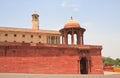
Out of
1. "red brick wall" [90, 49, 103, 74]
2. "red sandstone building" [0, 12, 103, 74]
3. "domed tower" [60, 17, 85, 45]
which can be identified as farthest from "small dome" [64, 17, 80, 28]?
"red brick wall" [90, 49, 103, 74]

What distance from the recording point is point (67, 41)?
1204 inches

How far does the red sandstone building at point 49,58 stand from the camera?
2427cm

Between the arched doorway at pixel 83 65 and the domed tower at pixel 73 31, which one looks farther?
the domed tower at pixel 73 31

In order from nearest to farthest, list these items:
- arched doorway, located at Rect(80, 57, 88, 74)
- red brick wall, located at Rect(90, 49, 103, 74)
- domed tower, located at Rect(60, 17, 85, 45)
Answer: red brick wall, located at Rect(90, 49, 103, 74) → arched doorway, located at Rect(80, 57, 88, 74) → domed tower, located at Rect(60, 17, 85, 45)

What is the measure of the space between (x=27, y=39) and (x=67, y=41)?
17.6m

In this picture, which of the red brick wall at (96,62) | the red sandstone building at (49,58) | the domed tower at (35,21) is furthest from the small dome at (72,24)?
the domed tower at (35,21)

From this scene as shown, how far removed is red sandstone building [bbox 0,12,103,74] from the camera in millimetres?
24266

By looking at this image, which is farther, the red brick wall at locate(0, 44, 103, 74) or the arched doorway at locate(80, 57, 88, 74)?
the arched doorway at locate(80, 57, 88, 74)

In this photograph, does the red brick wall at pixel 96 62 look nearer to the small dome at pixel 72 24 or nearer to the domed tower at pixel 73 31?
the domed tower at pixel 73 31

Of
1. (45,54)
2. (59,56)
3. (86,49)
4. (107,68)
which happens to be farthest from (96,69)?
(107,68)

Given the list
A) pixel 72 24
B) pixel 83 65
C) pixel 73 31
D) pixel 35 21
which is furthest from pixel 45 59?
pixel 35 21

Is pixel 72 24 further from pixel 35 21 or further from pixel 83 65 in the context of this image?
pixel 35 21

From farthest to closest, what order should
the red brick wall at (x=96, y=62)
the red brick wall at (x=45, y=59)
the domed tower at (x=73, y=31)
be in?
the domed tower at (x=73, y=31) < the red brick wall at (x=96, y=62) < the red brick wall at (x=45, y=59)

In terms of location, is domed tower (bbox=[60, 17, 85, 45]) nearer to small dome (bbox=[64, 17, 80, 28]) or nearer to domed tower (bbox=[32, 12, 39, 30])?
small dome (bbox=[64, 17, 80, 28])
